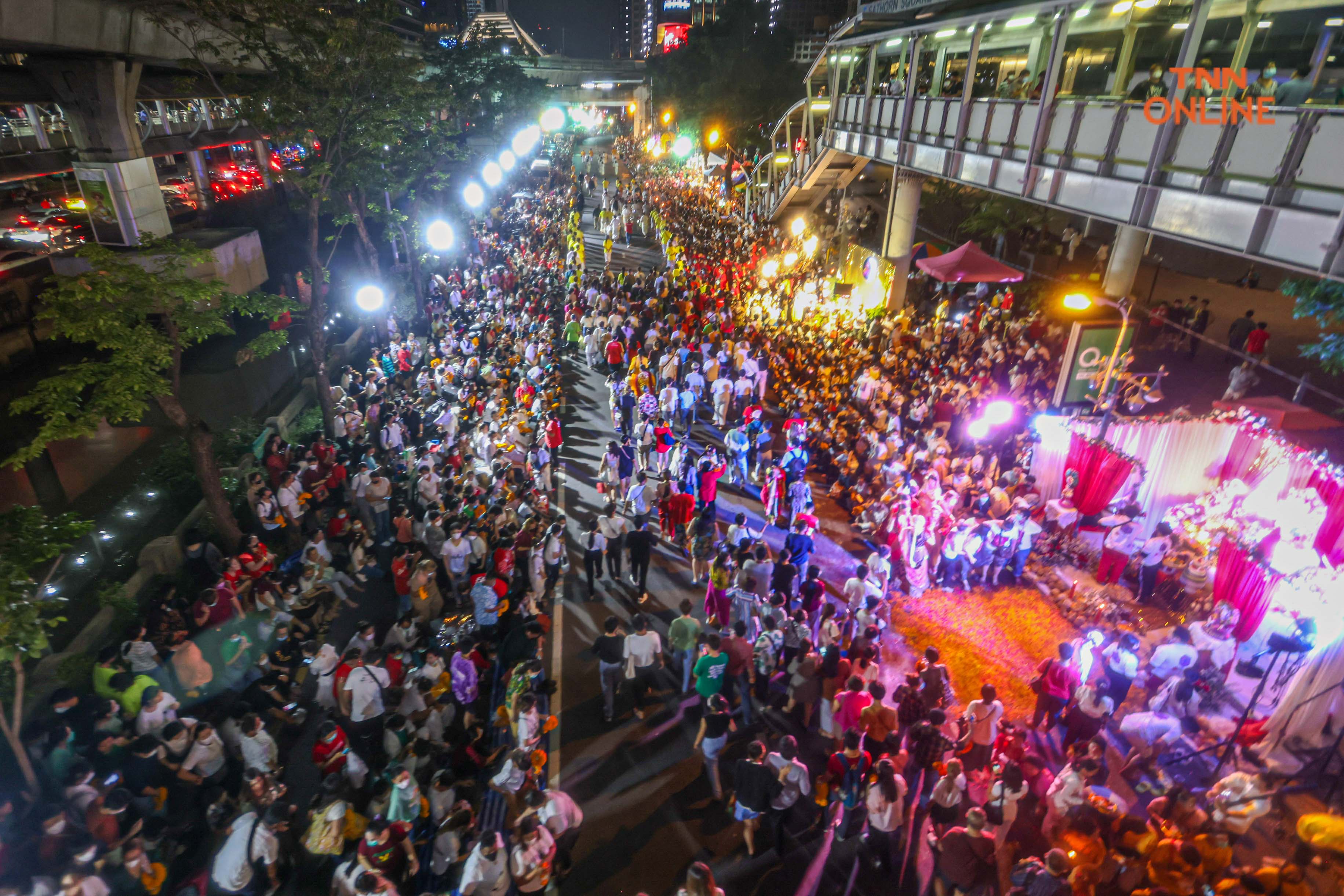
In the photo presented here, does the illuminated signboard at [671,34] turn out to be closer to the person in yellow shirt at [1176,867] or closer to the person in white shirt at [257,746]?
the person in white shirt at [257,746]

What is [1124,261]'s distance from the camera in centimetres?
1339

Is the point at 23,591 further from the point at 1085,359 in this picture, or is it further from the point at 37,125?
the point at 37,125

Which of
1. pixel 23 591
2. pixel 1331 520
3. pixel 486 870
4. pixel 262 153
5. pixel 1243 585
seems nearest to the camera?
pixel 486 870

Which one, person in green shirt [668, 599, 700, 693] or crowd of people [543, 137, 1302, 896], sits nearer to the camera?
crowd of people [543, 137, 1302, 896]

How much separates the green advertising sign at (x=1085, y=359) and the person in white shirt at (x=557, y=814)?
917cm

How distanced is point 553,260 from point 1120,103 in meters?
17.3

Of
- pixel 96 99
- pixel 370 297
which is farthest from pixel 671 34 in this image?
pixel 96 99

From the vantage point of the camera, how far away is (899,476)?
10.1 metres

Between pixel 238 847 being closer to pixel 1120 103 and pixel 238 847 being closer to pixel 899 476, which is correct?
pixel 899 476

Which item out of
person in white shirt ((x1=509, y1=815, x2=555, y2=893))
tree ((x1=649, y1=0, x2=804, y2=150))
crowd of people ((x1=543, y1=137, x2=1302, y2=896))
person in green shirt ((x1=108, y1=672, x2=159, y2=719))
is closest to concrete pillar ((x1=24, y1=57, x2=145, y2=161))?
crowd of people ((x1=543, y1=137, x2=1302, y2=896))

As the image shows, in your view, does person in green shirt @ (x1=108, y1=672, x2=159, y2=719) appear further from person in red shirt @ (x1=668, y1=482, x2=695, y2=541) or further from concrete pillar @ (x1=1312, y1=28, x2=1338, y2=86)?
concrete pillar @ (x1=1312, y1=28, x2=1338, y2=86)

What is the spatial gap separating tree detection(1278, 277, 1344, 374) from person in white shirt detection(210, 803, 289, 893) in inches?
513

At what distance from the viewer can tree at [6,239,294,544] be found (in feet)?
24.5

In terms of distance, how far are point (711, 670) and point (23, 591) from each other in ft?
21.0
